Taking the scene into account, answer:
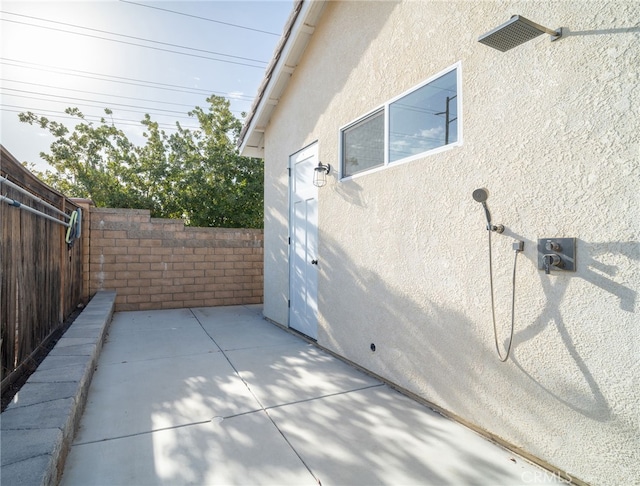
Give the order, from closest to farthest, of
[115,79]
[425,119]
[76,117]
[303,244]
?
[425,119] → [303,244] → [76,117] → [115,79]

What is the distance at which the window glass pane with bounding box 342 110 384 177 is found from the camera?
407 cm

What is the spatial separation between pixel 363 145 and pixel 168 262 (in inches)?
230

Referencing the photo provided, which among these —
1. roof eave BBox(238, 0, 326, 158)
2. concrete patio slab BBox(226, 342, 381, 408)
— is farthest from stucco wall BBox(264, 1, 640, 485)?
roof eave BBox(238, 0, 326, 158)

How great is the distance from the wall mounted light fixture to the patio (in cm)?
251

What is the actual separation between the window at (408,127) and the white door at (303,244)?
1164mm

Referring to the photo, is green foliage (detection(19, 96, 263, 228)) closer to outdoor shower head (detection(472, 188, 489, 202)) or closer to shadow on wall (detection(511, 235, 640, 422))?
outdoor shower head (detection(472, 188, 489, 202))

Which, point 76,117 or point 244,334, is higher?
point 76,117

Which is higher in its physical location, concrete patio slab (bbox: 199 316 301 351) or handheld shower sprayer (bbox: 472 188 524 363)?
handheld shower sprayer (bbox: 472 188 524 363)

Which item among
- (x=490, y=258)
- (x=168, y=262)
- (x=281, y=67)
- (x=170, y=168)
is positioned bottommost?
(x=168, y=262)

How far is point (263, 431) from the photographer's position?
2830 mm

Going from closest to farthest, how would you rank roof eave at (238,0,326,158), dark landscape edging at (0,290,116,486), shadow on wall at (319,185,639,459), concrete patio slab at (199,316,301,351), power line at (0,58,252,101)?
dark landscape edging at (0,290,116,486) < shadow on wall at (319,185,639,459) < roof eave at (238,0,326,158) < concrete patio slab at (199,316,301,351) < power line at (0,58,252,101)

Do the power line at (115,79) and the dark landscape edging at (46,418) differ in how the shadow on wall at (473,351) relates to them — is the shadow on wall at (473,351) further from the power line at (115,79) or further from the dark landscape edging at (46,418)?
the power line at (115,79)

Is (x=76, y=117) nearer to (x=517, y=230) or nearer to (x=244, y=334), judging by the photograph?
(x=244, y=334)

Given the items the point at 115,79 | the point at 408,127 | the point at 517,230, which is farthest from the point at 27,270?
the point at 115,79
